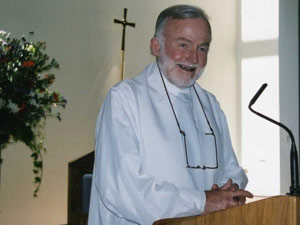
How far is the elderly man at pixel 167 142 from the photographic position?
2359 mm

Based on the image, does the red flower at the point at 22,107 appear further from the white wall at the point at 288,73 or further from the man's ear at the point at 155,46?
the white wall at the point at 288,73

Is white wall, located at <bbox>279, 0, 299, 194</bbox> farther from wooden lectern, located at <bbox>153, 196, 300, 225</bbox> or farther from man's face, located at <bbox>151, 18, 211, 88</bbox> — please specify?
wooden lectern, located at <bbox>153, 196, 300, 225</bbox>

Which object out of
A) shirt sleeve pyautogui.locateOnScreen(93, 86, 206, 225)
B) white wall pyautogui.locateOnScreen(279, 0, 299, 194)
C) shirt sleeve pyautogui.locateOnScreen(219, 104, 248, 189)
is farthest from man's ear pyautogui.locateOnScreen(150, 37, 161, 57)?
white wall pyautogui.locateOnScreen(279, 0, 299, 194)

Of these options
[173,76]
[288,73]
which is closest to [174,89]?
[173,76]

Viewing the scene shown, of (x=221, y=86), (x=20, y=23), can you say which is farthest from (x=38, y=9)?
(x=221, y=86)

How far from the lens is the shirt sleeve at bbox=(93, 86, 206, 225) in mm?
2340

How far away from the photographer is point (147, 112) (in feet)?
9.11

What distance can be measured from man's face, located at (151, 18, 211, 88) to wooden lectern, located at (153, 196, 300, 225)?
38.6 inches

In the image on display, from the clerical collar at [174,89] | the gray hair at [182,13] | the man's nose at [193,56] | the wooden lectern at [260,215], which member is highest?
the gray hair at [182,13]

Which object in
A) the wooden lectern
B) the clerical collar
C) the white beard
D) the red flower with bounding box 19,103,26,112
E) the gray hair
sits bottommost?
the wooden lectern

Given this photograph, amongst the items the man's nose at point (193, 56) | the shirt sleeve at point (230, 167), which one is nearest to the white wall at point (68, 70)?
the shirt sleeve at point (230, 167)

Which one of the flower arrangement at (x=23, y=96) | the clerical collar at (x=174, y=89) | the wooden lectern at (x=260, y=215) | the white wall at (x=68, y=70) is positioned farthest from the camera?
the white wall at (x=68, y=70)

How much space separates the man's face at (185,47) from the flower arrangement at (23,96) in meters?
0.68

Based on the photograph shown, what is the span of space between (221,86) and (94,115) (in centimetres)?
276
